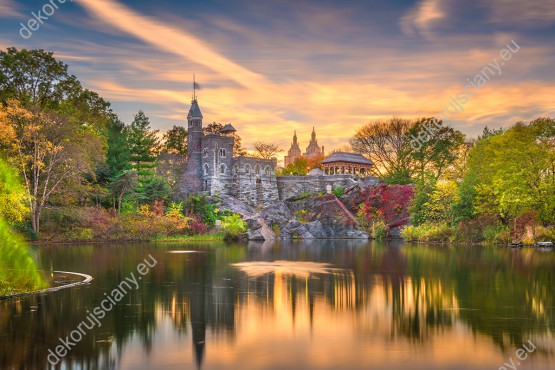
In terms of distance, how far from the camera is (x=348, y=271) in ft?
72.2

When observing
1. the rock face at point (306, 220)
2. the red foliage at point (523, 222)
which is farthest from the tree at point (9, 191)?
the red foliage at point (523, 222)

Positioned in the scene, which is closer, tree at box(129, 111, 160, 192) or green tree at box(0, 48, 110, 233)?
green tree at box(0, 48, 110, 233)

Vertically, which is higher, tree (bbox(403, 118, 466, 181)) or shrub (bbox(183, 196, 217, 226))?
tree (bbox(403, 118, 466, 181))

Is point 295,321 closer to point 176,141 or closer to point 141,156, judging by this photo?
point 141,156

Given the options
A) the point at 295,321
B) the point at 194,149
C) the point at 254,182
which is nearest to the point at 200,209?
the point at 194,149

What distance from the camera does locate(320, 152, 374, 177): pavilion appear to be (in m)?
69.8

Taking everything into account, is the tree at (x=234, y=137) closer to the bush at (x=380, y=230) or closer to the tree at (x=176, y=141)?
the tree at (x=176, y=141)

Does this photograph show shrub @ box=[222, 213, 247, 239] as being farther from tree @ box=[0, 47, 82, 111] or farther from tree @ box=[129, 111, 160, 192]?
tree @ box=[0, 47, 82, 111]

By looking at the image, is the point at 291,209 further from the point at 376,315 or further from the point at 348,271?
the point at 376,315

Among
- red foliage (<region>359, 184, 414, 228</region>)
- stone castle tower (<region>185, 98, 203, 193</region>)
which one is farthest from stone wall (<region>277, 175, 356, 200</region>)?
stone castle tower (<region>185, 98, 203, 193</region>)

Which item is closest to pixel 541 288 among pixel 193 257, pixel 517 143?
pixel 193 257

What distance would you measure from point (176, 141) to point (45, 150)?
118 feet

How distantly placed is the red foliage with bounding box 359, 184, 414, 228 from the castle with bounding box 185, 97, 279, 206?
40.5 feet

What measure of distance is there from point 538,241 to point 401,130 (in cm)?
3795
